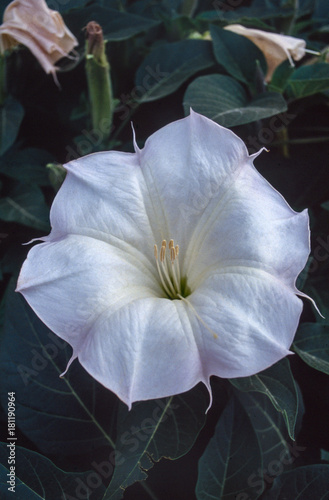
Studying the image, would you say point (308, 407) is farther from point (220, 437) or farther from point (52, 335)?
point (52, 335)

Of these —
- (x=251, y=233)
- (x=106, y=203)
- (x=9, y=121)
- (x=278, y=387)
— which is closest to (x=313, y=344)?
(x=278, y=387)

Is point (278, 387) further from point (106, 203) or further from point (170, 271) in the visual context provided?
point (106, 203)

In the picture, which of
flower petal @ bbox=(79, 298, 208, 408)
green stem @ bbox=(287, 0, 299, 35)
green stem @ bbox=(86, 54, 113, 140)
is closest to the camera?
flower petal @ bbox=(79, 298, 208, 408)

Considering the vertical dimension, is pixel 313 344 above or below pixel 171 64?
below

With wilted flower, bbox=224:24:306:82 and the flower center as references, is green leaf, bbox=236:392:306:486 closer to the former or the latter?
the flower center

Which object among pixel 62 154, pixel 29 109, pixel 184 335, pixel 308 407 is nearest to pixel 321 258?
pixel 308 407

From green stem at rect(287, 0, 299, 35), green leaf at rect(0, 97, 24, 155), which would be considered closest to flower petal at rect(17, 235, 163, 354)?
green leaf at rect(0, 97, 24, 155)
